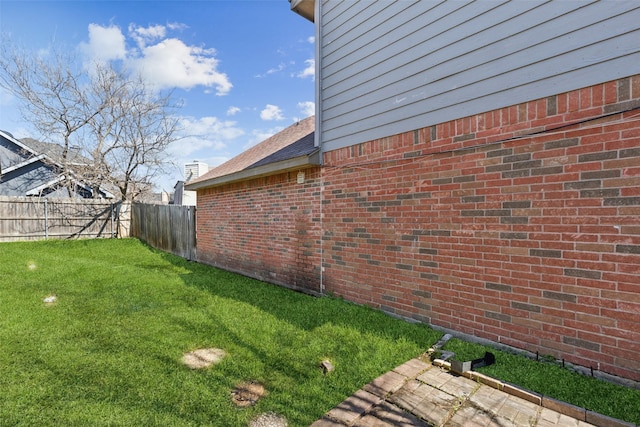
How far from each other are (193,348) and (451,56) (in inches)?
160

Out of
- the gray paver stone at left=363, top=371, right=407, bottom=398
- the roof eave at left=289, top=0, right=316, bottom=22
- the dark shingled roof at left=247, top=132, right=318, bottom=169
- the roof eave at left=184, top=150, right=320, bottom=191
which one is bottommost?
the gray paver stone at left=363, top=371, right=407, bottom=398

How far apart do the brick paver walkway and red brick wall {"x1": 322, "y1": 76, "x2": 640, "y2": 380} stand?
637 millimetres

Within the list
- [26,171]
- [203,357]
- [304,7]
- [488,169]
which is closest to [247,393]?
[203,357]

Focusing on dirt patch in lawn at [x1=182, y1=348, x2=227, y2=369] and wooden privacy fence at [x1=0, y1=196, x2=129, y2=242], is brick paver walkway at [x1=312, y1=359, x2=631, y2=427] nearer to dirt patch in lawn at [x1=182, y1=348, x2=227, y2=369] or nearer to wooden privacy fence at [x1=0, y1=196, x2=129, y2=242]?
dirt patch in lawn at [x1=182, y1=348, x2=227, y2=369]

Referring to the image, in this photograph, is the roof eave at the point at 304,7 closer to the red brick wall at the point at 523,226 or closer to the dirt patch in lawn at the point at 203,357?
the red brick wall at the point at 523,226

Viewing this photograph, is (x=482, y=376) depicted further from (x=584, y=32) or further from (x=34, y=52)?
(x=34, y=52)

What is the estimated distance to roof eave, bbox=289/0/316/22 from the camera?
5.52m

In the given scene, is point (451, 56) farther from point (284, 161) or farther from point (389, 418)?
point (389, 418)

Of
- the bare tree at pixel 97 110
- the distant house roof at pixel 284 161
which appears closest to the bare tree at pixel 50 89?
the bare tree at pixel 97 110

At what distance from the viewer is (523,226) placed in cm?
288

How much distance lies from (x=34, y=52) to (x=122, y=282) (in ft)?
49.3

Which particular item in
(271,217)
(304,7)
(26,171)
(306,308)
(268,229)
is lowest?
(306,308)

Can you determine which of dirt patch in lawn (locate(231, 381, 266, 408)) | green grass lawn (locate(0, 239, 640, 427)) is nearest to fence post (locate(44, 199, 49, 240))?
green grass lawn (locate(0, 239, 640, 427))

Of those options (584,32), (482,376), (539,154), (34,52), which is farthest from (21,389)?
(34,52)
